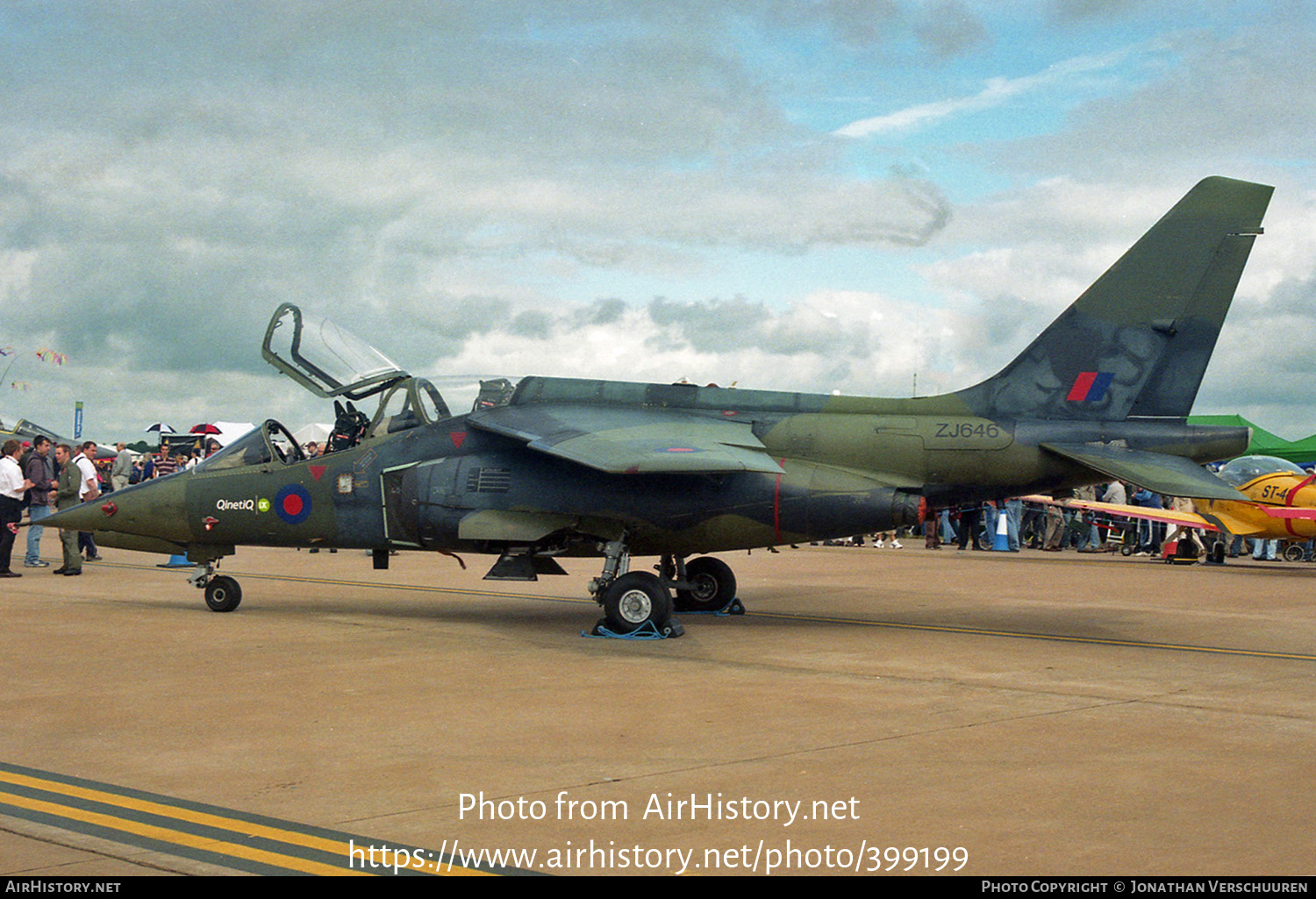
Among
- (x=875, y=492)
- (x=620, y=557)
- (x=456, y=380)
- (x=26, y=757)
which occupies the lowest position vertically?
(x=26, y=757)

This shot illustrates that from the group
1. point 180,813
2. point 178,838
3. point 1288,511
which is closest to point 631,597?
point 180,813

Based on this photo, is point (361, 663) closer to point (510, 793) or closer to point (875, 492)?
point (510, 793)

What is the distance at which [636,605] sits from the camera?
38.7 feet

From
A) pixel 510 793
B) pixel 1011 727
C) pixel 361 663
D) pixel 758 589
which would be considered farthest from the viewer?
pixel 758 589

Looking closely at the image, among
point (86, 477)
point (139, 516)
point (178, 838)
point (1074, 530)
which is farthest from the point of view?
point (1074, 530)

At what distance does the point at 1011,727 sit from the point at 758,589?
10.1m

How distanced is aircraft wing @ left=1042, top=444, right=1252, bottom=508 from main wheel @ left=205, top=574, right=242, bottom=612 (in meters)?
9.26

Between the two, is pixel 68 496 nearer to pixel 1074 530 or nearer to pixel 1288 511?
pixel 1288 511

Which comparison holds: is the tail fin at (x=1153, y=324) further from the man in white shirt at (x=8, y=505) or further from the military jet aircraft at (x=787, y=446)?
the man in white shirt at (x=8, y=505)

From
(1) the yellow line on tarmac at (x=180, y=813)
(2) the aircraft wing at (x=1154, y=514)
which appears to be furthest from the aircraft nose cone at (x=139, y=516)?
(2) the aircraft wing at (x=1154, y=514)

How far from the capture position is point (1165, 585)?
18.3 m

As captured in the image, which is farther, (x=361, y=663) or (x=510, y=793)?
(x=361, y=663)

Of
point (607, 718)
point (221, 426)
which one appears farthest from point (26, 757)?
point (221, 426)

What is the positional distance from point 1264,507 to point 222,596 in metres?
18.3
